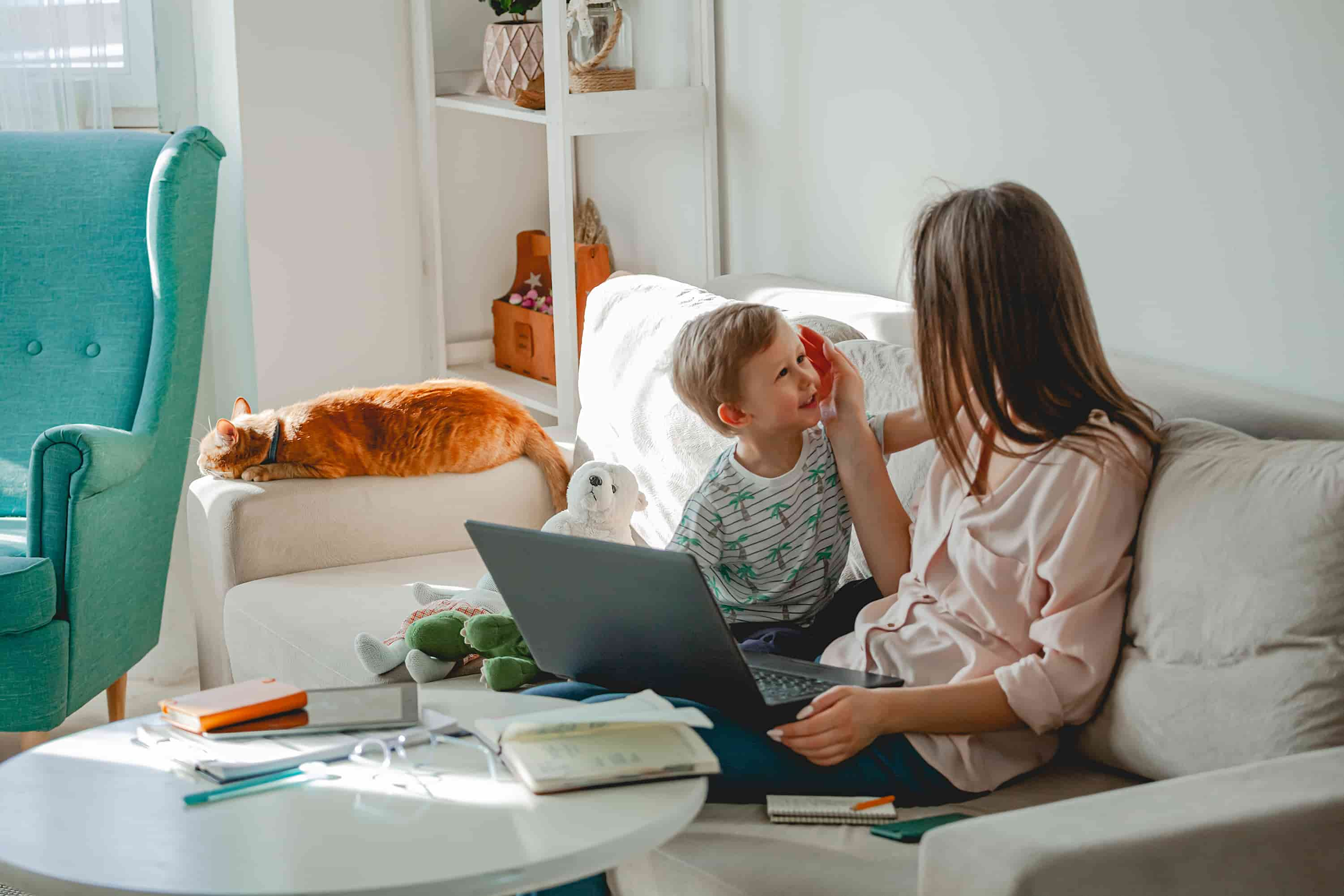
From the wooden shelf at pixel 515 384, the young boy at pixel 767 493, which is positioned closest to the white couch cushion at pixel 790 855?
the young boy at pixel 767 493

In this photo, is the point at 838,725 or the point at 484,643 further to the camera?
the point at 484,643

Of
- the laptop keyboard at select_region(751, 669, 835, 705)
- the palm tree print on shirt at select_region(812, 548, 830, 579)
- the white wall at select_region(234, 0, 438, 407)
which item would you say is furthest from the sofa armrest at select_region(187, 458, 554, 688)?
the laptop keyboard at select_region(751, 669, 835, 705)

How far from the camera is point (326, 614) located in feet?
6.66

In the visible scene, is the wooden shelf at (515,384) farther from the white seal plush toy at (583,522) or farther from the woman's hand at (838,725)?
the woman's hand at (838,725)

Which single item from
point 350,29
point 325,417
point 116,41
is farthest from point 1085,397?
point 116,41

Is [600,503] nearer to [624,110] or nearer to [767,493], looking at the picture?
[767,493]

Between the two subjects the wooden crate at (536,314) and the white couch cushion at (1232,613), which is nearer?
the white couch cushion at (1232,613)

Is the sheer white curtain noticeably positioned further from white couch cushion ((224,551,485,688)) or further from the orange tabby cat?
white couch cushion ((224,551,485,688))

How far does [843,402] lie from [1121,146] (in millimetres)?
541

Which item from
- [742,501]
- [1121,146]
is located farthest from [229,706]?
[1121,146]

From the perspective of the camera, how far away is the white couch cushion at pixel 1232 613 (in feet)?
3.64

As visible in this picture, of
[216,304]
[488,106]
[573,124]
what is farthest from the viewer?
[216,304]

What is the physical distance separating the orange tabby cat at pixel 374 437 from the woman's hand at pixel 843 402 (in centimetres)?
94

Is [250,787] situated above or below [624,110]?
below
